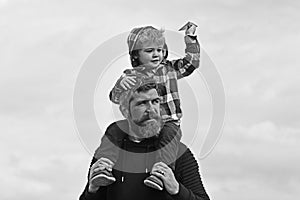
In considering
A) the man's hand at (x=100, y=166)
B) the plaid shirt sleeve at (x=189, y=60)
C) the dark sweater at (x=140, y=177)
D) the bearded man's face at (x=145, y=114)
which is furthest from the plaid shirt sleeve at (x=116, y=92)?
the plaid shirt sleeve at (x=189, y=60)

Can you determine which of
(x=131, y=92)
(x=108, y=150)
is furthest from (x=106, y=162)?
(x=131, y=92)

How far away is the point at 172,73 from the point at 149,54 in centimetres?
75

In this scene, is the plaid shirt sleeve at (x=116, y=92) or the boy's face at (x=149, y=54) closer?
the plaid shirt sleeve at (x=116, y=92)

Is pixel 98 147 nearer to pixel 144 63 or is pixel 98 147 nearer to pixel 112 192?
pixel 112 192

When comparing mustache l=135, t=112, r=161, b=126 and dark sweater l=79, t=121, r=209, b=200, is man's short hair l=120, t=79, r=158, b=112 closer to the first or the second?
mustache l=135, t=112, r=161, b=126

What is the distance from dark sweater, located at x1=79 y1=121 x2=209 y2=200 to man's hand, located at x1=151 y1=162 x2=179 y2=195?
0.50 ft

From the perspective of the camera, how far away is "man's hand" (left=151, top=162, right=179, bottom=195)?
22.7 feet

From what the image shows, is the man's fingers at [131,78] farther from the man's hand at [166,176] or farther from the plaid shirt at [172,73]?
the man's hand at [166,176]

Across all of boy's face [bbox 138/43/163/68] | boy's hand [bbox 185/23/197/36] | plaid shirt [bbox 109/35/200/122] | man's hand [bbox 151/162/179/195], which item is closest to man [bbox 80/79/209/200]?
man's hand [bbox 151/162/179/195]

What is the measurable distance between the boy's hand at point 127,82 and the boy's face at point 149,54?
3.11 feet

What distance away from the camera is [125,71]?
803 cm

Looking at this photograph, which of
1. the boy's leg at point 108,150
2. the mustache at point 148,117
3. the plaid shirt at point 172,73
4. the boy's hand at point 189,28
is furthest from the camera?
the boy's hand at point 189,28

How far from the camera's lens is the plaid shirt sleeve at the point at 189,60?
916 cm

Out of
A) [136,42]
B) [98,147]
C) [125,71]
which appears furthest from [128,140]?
[136,42]
